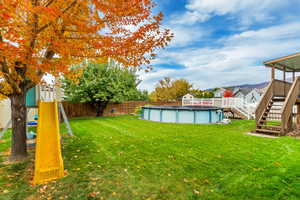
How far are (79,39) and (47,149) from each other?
2660mm

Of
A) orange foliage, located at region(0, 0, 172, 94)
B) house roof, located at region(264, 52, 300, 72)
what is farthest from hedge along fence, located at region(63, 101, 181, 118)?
house roof, located at region(264, 52, 300, 72)

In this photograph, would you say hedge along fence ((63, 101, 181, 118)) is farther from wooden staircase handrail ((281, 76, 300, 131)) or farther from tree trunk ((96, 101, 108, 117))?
wooden staircase handrail ((281, 76, 300, 131))

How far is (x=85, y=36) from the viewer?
12.4 ft

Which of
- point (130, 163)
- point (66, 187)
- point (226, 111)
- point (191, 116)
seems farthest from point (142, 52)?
point (226, 111)

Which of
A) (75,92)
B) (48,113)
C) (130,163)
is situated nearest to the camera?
(130,163)

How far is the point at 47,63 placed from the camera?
3441mm

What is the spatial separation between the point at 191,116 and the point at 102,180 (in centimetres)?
A: 901

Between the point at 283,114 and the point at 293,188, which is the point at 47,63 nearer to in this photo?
the point at 293,188

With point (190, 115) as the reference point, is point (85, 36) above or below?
above

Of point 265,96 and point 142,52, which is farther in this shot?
point 265,96

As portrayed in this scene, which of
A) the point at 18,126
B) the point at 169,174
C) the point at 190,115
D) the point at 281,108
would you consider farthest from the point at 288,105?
the point at 18,126

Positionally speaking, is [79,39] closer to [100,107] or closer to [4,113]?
[4,113]

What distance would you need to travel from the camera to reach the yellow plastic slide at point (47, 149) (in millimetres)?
2931

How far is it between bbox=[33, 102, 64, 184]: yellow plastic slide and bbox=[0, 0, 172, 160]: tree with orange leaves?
0.54 m
